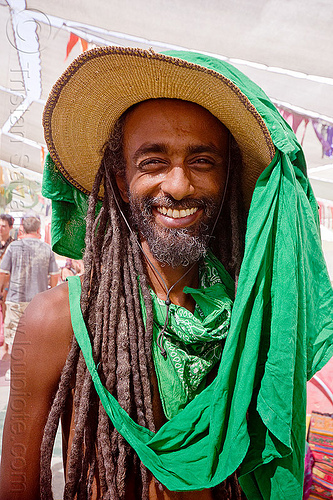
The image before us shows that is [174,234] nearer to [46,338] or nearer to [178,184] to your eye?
[178,184]

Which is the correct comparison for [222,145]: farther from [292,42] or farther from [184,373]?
[292,42]

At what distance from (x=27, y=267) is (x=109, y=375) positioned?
360cm

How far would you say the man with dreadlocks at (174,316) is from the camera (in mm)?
1208

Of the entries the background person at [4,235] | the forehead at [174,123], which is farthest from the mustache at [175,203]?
the background person at [4,235]

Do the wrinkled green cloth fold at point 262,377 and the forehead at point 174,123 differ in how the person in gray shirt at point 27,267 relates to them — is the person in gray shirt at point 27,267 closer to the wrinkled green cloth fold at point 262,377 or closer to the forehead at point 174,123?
the forehead at point 174,123

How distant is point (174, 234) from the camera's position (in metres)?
1.46

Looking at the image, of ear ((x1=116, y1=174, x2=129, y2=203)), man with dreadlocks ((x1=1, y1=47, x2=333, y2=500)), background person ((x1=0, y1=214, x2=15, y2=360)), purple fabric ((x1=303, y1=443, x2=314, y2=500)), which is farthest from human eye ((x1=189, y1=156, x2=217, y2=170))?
background person ((x1=0, y1=214, x2=15, y2=360))

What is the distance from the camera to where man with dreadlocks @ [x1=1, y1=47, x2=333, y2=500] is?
121 cm

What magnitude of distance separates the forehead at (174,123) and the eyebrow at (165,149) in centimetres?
2

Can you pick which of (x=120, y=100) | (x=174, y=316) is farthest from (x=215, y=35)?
(x=174, y=316)

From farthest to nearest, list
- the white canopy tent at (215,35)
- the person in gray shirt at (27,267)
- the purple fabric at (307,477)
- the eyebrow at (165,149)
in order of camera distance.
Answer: the person in gray shirt at (27,267)
the white canopy tent at (215,35)
the purple fabric at (307,477)
the eyebrow at (165,149)

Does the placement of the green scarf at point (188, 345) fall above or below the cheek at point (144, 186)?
below

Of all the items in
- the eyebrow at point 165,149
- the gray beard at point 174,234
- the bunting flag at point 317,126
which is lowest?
the gray beard at point 174,234

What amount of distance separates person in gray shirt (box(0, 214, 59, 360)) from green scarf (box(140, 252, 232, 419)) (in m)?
3.37
